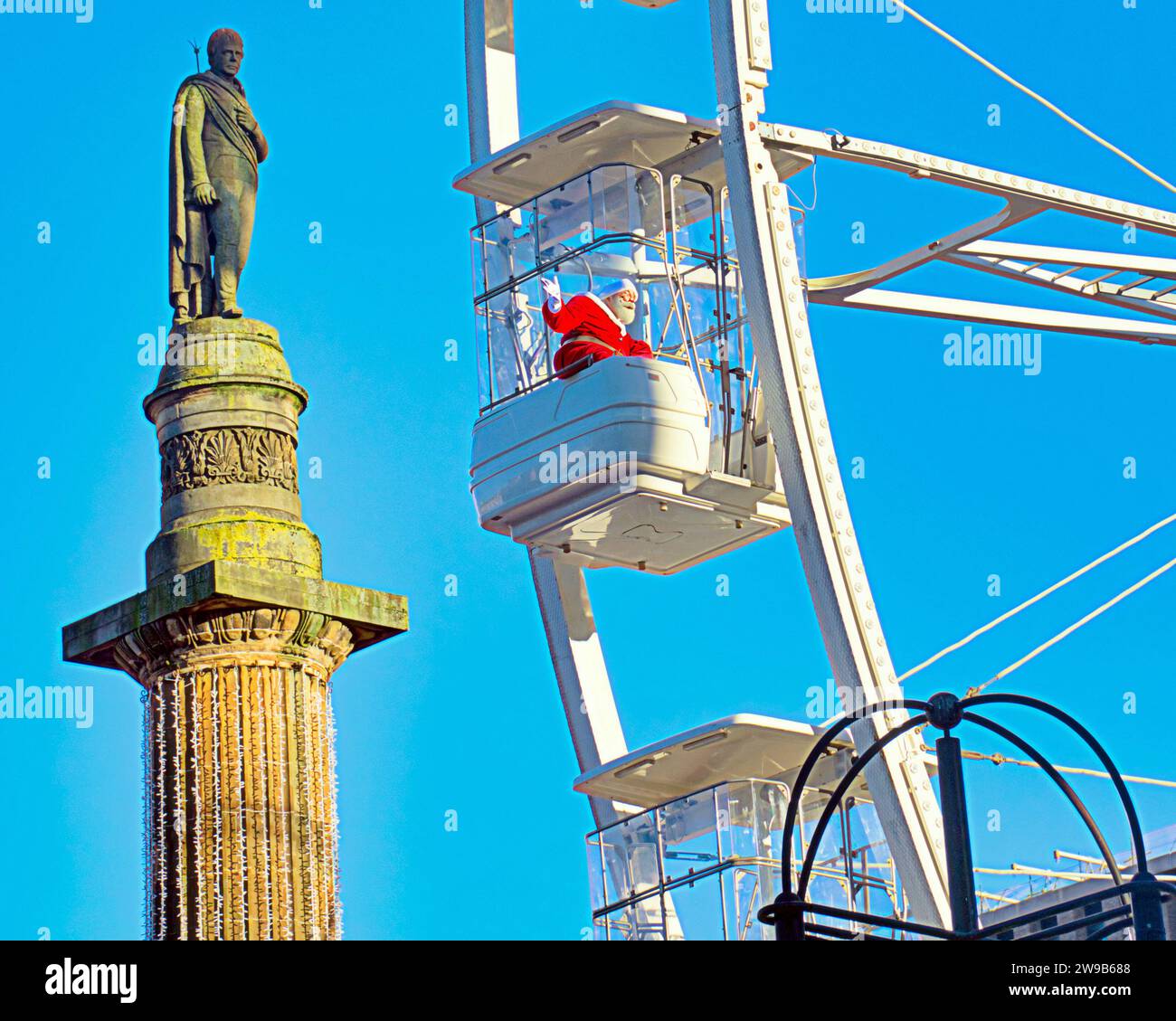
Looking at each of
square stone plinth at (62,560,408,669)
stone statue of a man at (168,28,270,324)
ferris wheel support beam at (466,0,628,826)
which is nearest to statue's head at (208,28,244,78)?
stone statue of a man at (168,28,270,324)

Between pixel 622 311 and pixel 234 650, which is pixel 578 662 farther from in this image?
pixel 622 311

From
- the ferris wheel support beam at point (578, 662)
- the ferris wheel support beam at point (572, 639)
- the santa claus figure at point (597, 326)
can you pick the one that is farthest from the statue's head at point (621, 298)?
the ferris wheel support beam at point (578, 662)

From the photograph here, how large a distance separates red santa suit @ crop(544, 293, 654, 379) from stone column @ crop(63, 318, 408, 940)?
12.5ft

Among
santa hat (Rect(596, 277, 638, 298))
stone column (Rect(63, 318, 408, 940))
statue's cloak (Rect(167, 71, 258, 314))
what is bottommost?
stone column (Rect(63, 318, 408, 940))

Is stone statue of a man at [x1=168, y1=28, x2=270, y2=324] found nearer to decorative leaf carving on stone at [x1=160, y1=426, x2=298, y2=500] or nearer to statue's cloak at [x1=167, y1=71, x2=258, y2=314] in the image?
statue's cloak at [x1=167, y1=71, x2=258, y2=314]

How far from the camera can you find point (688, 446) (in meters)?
21.8

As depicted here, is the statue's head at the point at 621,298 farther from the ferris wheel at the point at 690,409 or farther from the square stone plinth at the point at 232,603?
the square stone plinth at the point at 232,603

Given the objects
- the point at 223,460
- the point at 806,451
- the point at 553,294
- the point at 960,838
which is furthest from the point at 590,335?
the point at 960,838

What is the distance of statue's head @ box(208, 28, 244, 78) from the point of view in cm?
2706

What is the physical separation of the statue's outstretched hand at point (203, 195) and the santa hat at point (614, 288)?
5639mm

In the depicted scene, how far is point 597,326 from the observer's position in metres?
22.1

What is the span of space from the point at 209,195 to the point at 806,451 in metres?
7.79
